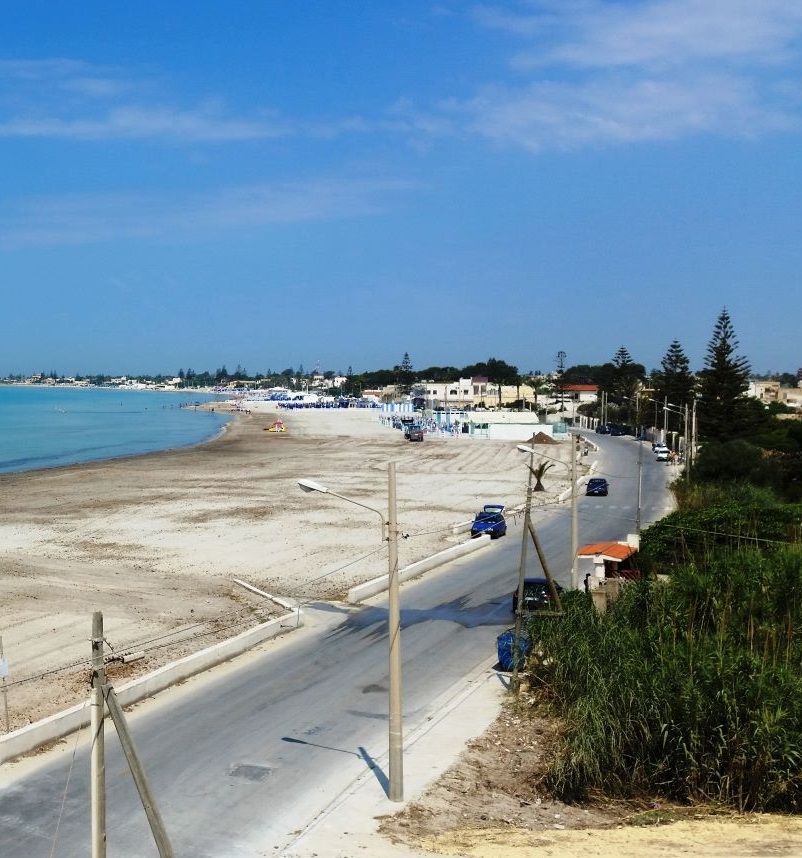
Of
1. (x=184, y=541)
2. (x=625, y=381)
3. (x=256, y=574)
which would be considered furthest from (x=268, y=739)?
(x=625, y=381)

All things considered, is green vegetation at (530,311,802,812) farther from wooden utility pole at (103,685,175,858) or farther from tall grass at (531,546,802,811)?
wooden utility pole at (103,685,175,858)

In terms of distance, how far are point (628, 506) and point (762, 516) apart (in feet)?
65.5

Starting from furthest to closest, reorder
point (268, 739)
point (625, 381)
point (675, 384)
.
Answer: point (625, 381)
point (675, 384)
point (268, 739)

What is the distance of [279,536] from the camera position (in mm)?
40094

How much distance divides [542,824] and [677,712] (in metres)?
2.76

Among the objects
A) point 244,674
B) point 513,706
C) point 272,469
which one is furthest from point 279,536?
point 272,469

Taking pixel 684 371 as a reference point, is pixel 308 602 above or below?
below

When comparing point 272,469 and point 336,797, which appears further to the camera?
point 272,469

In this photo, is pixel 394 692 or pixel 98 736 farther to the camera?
pixel 394 692

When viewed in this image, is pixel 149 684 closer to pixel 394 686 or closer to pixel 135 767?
pixel 394 686

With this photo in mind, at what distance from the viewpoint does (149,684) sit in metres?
18.7

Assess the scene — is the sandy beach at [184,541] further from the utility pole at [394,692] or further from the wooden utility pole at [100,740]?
the wooden utility pole at [100,740]

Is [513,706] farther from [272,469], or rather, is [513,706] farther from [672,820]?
[272,469]

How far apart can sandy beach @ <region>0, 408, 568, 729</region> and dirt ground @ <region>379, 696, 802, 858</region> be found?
791 centimetres
